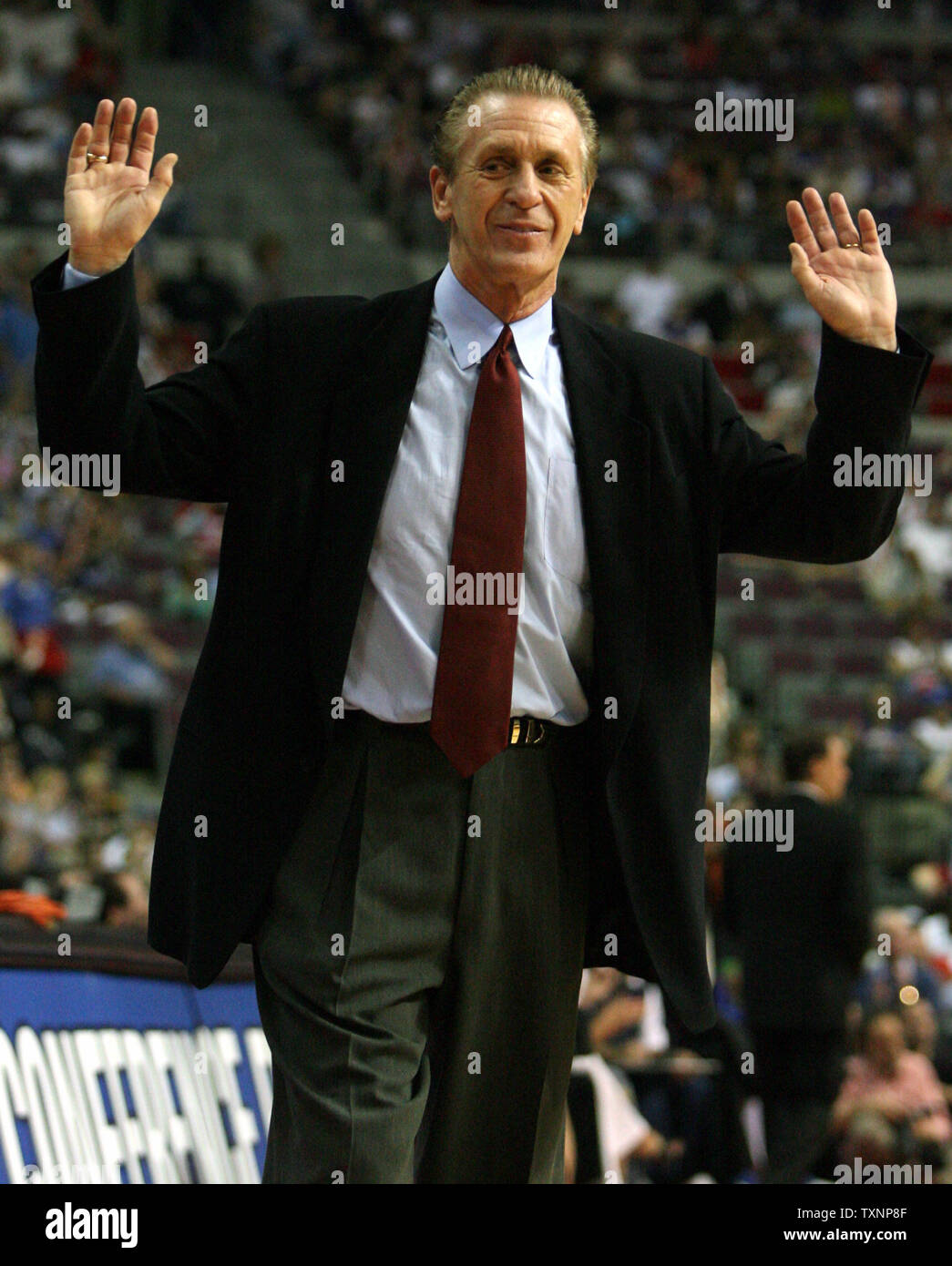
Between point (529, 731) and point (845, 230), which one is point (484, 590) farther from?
point (845, 230)

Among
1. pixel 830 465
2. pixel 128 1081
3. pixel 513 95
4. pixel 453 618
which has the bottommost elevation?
pixel 128 1081

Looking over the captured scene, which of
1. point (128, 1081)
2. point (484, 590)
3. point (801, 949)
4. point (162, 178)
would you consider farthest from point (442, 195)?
point (801, 949)

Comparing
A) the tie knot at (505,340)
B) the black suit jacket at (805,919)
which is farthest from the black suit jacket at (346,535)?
the black suit jacket at (805,919)

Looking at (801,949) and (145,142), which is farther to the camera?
(801,949)

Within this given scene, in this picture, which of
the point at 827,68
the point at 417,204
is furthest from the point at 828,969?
the point at 827,68

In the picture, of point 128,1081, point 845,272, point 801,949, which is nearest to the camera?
point 845,272

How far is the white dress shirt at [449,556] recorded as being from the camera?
107 inches

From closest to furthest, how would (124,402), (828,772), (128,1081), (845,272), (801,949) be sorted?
1. (124,402)
2. (845,272)
3. (128,1081)
4. (801,949)
5. (828,772)

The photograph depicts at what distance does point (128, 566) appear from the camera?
11.9 m

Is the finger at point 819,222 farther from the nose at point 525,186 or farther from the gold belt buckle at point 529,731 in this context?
the gold belt buckle at point 529,731

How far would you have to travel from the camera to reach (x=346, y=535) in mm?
2732

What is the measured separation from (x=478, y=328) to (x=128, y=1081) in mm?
1839

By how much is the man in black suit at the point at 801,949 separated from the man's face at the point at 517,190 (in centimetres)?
417
